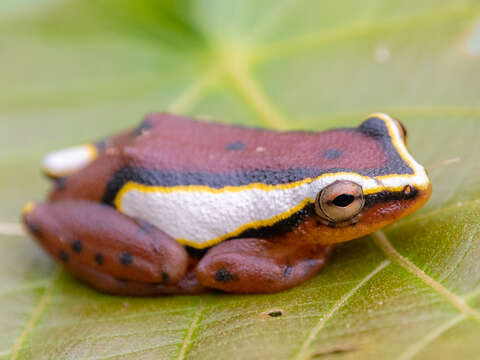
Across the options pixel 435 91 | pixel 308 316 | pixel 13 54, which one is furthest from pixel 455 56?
pixel 13 54

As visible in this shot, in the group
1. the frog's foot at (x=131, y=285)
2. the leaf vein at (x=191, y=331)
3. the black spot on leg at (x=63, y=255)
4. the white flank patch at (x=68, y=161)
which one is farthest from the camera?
the white flank patch at (x=68, y=161)

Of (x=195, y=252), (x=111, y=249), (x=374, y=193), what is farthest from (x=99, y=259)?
(x=374, y=193)

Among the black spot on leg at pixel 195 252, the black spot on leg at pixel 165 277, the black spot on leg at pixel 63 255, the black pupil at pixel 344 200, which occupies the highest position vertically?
the black pupil at pixel 344 200

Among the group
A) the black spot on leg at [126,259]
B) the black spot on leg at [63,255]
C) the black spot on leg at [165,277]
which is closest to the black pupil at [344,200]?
the black spot on leg at [165,277]

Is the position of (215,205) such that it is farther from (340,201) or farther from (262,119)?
(262,119)

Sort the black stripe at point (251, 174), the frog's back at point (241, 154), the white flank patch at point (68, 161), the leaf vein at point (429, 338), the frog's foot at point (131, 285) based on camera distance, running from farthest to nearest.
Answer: the white flank patch at point (68, 161)
the frog's foot at point (131, 285)
the frog's back at point (241, 154)
the black stripe at point (251, 174)
the leaf vein at point (429, 338)

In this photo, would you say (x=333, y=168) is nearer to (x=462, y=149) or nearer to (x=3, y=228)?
(x=462, y=149)

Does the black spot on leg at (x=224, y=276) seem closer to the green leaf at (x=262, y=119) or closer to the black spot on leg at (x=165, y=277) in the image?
the green leaf at (x=262, y=119)

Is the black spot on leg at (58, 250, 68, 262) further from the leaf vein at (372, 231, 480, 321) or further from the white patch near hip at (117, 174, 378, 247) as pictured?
the leaf vein at (372, 231, 480, 321)
